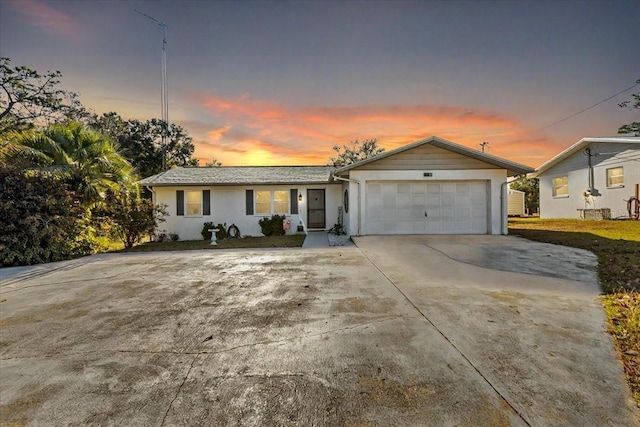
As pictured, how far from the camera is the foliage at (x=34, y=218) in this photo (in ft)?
25.8

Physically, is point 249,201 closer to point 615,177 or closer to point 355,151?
point 615,177

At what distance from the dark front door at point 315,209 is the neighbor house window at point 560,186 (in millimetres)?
16324

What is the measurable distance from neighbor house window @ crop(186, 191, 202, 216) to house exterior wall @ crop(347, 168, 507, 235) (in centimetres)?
736

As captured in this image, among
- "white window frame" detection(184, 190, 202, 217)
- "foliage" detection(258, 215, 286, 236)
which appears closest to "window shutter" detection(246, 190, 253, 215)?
"foliage" detection(258, 215, 286, 236)

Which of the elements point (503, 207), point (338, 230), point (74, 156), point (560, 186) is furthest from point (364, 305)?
point (560, 186)

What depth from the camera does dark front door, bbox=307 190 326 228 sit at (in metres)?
14.8

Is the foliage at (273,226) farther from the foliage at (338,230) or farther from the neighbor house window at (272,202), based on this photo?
the foliage at (338,230)

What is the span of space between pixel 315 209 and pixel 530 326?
471 inches

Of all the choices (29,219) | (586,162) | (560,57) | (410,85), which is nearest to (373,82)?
(410,85)

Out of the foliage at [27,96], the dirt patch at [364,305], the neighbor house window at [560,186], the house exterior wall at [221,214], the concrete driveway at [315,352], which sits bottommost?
the concrete driveway at [315,352]

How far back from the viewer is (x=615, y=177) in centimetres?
1586

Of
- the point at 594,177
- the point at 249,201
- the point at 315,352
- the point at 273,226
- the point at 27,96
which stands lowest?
the point at 315,352

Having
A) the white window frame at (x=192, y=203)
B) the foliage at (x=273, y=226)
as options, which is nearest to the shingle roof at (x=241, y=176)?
the white window frame at (x=192, y=203)

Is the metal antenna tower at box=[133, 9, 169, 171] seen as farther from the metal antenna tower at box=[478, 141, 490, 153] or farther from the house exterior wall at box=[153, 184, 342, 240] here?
the metal antenna tower at box=[478, 141, 490, 153]
